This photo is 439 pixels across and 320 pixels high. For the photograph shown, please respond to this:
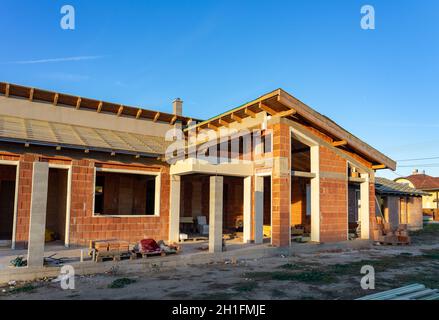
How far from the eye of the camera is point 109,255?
10.3 metres

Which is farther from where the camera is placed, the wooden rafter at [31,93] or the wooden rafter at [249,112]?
the wooden rafter at [31,93]

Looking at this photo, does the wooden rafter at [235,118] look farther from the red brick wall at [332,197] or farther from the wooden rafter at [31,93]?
the wooden rafter at [31,93]

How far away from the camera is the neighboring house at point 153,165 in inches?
511

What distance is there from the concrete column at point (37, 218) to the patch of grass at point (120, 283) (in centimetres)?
216

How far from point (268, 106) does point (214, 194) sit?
461 centimetres

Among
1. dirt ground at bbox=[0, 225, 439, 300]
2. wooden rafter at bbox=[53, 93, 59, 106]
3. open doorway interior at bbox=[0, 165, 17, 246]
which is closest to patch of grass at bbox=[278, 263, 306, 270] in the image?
dirt ground at bbox=[0, 225, 439, 300]

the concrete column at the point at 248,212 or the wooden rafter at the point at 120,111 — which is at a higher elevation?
the wooden rafter at the point at 120,111

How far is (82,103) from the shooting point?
1666 cm

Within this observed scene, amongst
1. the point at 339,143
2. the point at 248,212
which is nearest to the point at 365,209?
the point at 339,143

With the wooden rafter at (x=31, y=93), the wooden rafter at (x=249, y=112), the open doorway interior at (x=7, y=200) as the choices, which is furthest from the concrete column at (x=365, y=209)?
the open doorway interior at (x=7, y=200)

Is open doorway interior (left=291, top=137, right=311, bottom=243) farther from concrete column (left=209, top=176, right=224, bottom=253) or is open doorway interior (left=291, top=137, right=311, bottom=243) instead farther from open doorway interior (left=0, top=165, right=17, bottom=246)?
open doorway interior (left=0, top=165, right=17, bottom=246)
